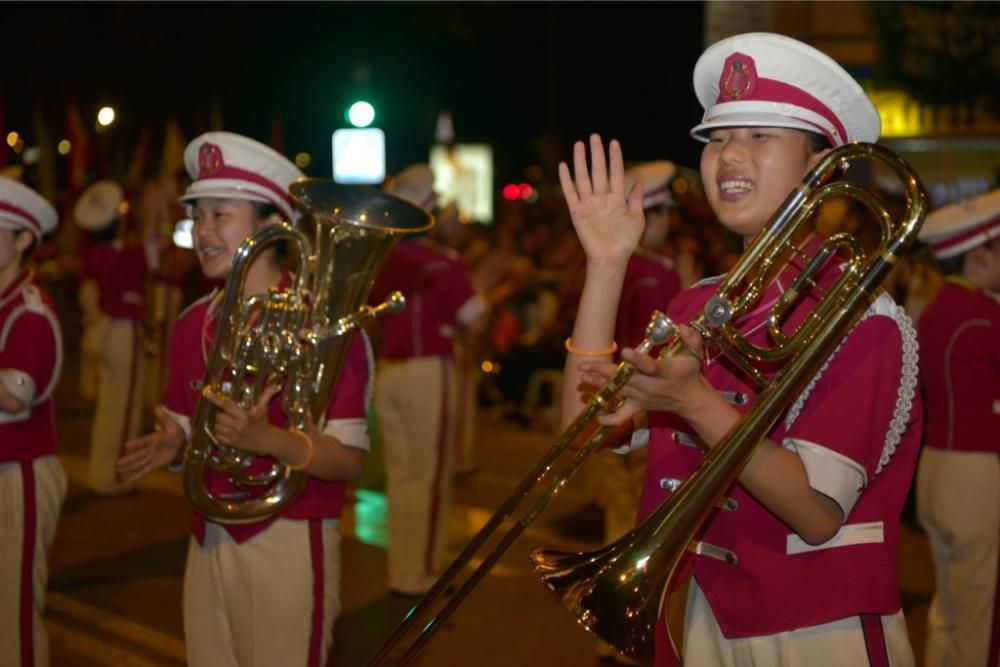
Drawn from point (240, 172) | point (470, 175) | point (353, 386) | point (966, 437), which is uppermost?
point (240, 172)

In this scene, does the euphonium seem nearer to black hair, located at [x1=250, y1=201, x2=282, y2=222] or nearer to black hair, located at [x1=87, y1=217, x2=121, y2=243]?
black hair, located at [x1=250, y1=201, x2=282, y2=222]

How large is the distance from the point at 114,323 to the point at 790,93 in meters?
7.79

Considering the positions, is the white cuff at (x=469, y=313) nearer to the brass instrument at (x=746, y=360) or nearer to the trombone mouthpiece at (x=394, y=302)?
the trombone mouthpiece at (x=394, y=302)

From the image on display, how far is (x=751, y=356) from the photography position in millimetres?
2297

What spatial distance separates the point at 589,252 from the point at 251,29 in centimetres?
2157

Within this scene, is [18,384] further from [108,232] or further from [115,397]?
[108,232]

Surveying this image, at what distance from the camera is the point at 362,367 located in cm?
352

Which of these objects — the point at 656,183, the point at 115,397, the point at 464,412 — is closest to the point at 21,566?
the point at 656,183

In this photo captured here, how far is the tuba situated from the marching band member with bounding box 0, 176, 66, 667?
4.11 ft

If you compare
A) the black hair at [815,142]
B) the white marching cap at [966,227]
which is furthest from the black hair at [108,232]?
the black hair at [815,142]

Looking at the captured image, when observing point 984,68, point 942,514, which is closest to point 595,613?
point 942,514

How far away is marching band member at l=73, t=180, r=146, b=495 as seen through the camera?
30.0 ft

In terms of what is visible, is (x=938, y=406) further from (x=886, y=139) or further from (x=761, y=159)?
(x=886, y=139)

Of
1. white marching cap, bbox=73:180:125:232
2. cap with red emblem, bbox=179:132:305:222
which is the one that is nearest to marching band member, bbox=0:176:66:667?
cap with red emblem, bbox=179:132:305:222
